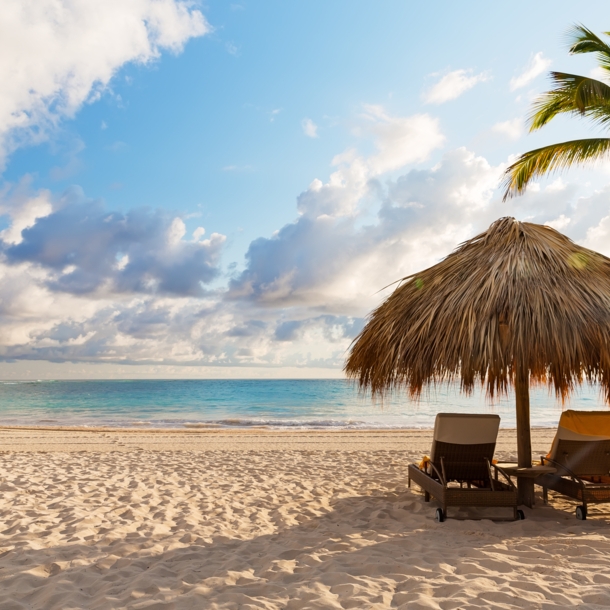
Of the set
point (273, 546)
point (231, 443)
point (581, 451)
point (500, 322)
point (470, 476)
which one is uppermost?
point (500, 322)

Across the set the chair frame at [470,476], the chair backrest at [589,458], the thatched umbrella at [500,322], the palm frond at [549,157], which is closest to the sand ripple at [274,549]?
the chair frame at [470,476]

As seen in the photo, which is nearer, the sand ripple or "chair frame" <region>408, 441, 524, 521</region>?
the sand ripple

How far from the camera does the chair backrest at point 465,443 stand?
4883mm

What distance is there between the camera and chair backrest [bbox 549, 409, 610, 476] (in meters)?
4.99

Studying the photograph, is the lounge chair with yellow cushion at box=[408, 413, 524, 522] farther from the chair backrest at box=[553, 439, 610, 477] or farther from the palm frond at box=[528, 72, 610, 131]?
the palm frond at box=[528, 72, 610, 131]

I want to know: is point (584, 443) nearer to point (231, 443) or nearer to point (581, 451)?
point (581, 451)

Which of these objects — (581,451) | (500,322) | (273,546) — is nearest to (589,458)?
(581,451)

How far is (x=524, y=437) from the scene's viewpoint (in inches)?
206

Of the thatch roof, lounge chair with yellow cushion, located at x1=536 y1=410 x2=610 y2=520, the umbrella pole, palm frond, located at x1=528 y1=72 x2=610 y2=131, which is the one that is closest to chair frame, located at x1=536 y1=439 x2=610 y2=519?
Answer: lounge chair with yellow cushion, located at x1=536 y1=410 x2=610 y2=520

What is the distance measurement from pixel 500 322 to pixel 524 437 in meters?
1.44

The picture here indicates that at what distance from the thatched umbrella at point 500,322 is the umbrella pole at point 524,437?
0.01 meters

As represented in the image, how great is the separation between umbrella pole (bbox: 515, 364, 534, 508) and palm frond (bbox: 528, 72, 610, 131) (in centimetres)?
337

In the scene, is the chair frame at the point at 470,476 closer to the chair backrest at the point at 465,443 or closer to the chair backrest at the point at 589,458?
the chair backrest at the point at 465,443

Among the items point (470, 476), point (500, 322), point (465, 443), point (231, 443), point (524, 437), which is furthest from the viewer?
point (231, 443)
